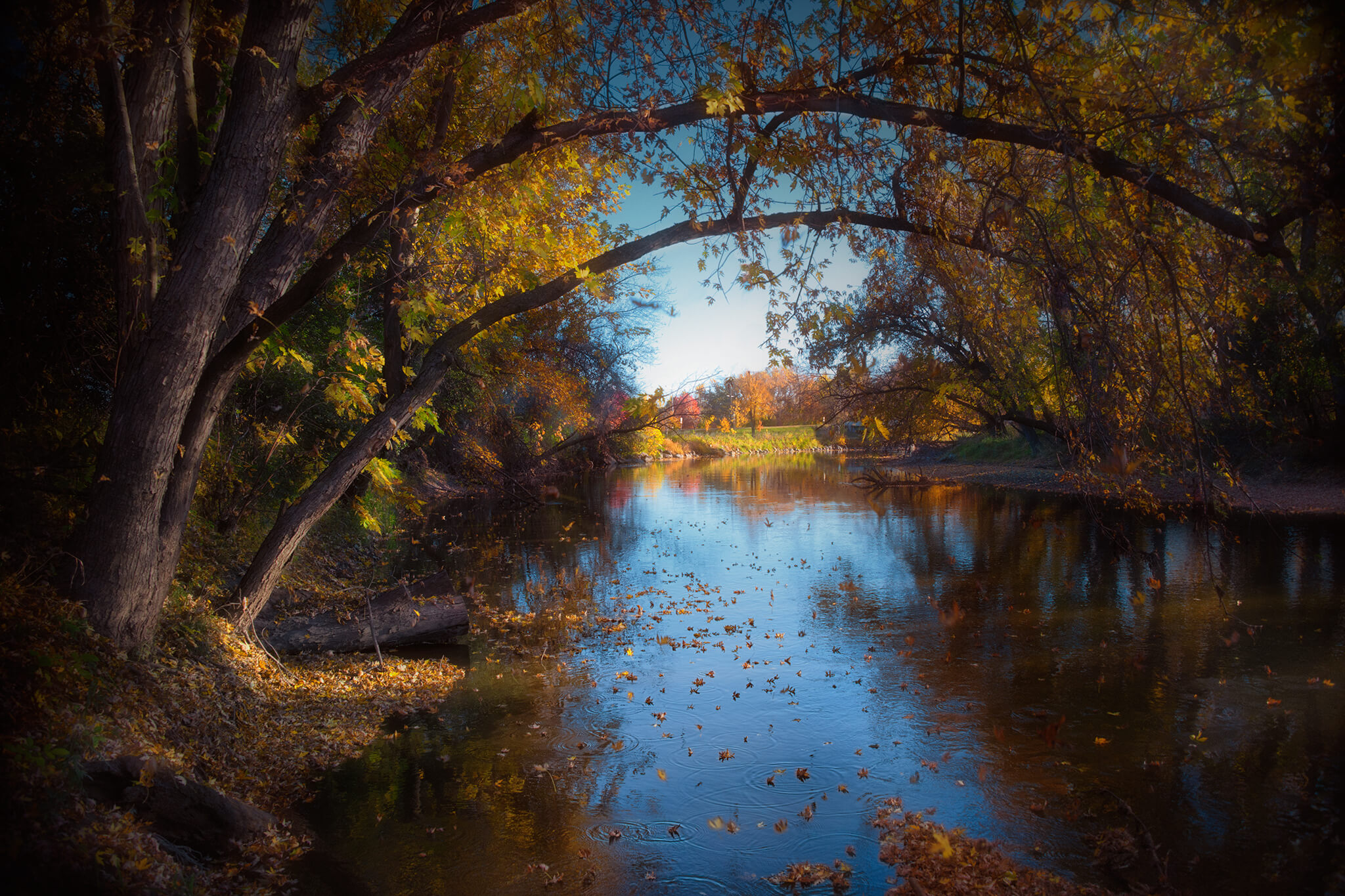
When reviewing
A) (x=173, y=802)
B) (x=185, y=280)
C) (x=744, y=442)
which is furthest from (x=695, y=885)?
(x=744, y=442)

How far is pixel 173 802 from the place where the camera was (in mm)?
4223

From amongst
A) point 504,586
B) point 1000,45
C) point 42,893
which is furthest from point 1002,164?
point 504,586

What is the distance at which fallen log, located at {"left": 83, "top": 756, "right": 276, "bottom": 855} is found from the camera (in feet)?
13.0

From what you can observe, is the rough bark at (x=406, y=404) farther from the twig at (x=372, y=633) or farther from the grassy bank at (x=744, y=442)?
the grassy bank at (x=744, y=442)

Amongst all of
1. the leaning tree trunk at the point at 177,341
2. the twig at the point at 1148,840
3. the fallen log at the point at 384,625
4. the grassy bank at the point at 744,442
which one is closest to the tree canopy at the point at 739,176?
the leaning tree trunk at the point at 177,341

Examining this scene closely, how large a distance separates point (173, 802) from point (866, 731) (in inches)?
207

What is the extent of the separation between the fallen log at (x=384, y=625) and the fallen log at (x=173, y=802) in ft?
12.7

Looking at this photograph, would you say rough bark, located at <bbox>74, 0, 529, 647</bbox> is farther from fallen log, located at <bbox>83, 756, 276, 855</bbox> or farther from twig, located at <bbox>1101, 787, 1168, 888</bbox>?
twig, located at <bbox>1101, 787, 1168, 888</bbox>

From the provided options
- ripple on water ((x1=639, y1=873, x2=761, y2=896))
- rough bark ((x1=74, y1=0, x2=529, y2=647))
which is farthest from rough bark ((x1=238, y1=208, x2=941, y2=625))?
ripple on water ((x1=639, y1=873, x2=761, y2=896))

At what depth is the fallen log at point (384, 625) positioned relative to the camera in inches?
334

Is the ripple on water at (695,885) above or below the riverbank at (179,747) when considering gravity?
below

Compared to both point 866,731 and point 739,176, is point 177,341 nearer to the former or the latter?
point 739,176

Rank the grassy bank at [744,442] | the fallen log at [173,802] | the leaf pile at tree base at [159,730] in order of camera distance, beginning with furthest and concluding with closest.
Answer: the grassy bank at [744,442] → the fallen log at [173,802] → the leaf pile at tree base at [159,730]

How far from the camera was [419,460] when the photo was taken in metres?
18.2
